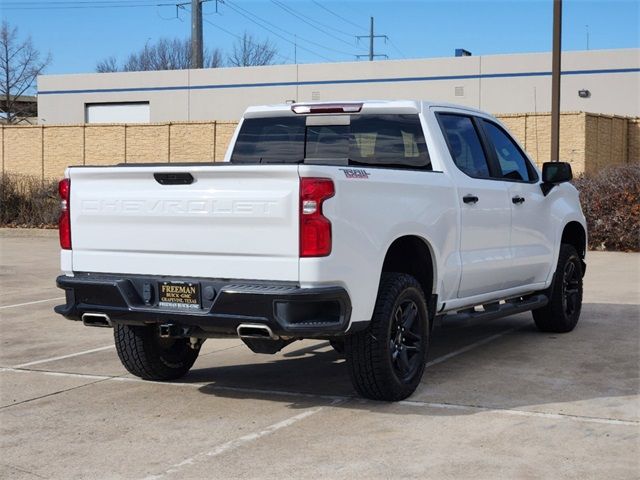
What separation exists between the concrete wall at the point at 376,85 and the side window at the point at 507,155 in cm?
3068

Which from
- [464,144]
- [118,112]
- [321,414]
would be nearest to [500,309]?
[464,144]

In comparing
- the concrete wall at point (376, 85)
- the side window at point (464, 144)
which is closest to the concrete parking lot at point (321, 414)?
the side window at point (464, 144)

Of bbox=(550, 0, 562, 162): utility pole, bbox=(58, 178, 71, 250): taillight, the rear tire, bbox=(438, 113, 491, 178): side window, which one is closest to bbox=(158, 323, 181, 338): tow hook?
the rear tire

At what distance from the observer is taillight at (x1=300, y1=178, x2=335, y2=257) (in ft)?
18.3

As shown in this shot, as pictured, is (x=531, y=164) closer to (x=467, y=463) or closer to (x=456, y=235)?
(x=456, y=235)

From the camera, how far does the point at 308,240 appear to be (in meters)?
5.59

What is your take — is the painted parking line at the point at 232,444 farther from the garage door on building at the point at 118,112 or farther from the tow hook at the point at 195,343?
the garage door on building at the point at 118,112

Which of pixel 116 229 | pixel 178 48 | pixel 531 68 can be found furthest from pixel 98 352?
pixel 178 48

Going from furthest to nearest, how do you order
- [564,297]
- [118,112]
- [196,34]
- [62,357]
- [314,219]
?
[118,112]
[196,34]
[564,297]
[62,357]
[314,219]

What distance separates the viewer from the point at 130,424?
19.6ft

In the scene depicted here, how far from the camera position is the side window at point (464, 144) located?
7512mm

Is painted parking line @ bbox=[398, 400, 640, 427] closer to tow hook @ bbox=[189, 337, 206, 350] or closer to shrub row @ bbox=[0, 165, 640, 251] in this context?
tow hook @ bbox=[189, 337, 206, 350]

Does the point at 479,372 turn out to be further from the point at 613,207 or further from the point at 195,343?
the point at 613,207

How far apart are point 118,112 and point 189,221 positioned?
153 feet
